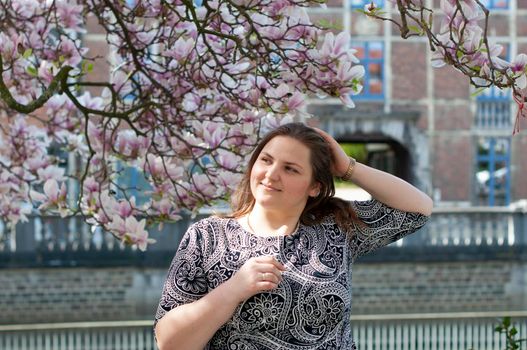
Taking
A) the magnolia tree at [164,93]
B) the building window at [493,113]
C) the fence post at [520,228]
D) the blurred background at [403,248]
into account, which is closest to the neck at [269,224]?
the magnolia tree at [164,93]

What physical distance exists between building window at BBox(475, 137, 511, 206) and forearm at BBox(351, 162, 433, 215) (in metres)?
18.4

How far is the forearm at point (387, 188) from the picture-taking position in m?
2.27

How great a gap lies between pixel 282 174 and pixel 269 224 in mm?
126

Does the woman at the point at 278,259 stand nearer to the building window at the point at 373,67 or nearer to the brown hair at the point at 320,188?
the brown hair at the point at 320,188

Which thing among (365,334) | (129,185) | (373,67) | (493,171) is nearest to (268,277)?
(365,334)

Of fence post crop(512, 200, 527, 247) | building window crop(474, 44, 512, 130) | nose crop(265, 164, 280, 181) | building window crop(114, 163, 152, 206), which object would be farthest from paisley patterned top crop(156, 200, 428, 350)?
building window crop(474, 44, 512, 130)

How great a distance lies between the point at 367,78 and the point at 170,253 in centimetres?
693

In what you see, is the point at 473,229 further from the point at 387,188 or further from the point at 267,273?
the point at 267,273

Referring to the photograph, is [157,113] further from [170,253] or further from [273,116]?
[170,253]

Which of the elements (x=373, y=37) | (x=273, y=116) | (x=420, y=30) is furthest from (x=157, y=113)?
(x=373, y=37)

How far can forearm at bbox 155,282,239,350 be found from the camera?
195cm

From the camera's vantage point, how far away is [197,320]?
1.96m

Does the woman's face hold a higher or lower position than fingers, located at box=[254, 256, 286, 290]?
higher

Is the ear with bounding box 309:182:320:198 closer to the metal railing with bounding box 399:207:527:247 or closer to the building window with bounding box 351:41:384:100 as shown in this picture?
the metal railing with bounding box 399:207:527:247
